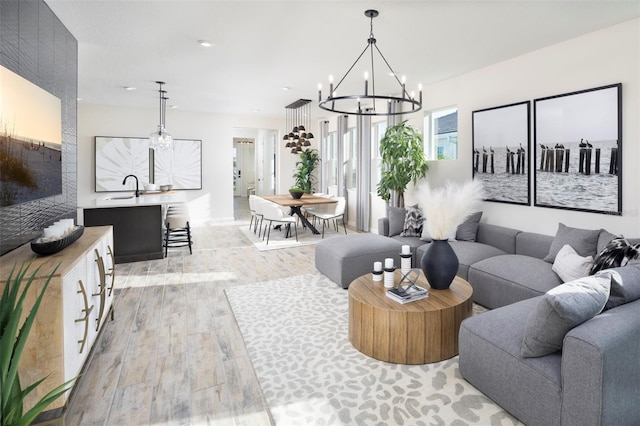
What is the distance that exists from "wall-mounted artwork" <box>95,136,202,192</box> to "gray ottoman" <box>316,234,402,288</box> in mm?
5105

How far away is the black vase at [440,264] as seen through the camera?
8.94 ft

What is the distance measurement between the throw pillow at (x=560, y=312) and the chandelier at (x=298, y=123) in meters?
5.58

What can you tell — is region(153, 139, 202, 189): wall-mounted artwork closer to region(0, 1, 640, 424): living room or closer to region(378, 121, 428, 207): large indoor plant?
region(0, 1, 640, 424): living room

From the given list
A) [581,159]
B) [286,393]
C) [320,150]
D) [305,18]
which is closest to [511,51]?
[581,159]

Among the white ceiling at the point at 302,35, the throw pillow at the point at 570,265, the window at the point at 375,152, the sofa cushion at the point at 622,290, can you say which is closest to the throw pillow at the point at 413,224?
the throw pillow at the point at 570,265

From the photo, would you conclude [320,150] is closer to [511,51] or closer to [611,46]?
[511,51]

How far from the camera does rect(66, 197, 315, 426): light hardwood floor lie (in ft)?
6.48

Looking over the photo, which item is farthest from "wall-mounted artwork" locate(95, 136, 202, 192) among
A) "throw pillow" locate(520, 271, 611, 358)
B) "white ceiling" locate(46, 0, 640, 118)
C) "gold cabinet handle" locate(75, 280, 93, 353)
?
"throw pillow" locate(520, 271, 611, 358)

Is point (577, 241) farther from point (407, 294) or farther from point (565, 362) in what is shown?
point (565, 362)

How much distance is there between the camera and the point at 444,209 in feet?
8.72

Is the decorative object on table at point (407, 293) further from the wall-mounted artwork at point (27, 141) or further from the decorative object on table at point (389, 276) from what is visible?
the wall-mounted artwork at point (27, 141)

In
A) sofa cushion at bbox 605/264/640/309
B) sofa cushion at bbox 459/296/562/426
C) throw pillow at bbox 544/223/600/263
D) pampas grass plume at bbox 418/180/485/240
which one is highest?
pampas grass plume at bbox 418/180/485/240

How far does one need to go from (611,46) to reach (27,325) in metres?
4.68

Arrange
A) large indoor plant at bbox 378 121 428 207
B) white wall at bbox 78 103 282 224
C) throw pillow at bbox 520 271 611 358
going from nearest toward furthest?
throw pillow at bbox 520 271 611 358 < large indoor plant at bbox 378 121 428 207 < white wall at bbox 78 103 282 224
